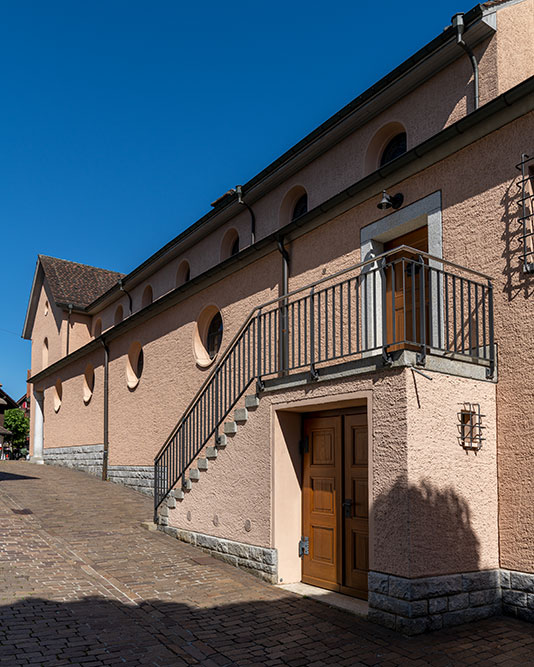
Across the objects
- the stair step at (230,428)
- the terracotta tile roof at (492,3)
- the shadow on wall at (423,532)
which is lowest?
the shadow on wall at (423,532)

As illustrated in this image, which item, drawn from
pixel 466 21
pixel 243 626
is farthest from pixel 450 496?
pixel 466 21

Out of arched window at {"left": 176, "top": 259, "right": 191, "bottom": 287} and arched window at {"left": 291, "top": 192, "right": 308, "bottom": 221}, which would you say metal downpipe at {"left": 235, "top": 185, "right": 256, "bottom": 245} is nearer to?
arched window at {"left": 291, "top": 192, "right": 308, "bottom": 221}

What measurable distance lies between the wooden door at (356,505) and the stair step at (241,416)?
159 centimetres

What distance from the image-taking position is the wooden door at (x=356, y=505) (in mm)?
7270

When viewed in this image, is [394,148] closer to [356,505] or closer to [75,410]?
[356,505]

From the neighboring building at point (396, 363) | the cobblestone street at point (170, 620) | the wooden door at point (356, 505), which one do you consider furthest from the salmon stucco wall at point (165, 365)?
the cobblestone street at point (170, 620)

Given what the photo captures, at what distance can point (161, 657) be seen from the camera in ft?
18.0

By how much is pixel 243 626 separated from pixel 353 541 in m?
1.73

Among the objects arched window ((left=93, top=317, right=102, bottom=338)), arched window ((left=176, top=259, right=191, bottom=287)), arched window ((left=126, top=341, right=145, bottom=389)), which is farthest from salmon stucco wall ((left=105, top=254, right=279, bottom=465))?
arched window ((left=93, top=317, right=102, bottom=338))

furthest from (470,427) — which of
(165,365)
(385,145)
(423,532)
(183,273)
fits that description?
(183,273)

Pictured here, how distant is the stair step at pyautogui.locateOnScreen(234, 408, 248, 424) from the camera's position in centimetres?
880

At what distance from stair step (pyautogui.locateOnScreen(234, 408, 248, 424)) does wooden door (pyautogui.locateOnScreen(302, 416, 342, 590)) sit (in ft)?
2.83

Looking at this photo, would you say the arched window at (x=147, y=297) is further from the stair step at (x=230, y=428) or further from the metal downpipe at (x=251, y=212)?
the stair step at (x=230, y=428)

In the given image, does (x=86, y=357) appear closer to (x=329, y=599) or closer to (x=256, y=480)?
(x=256, y=480)
